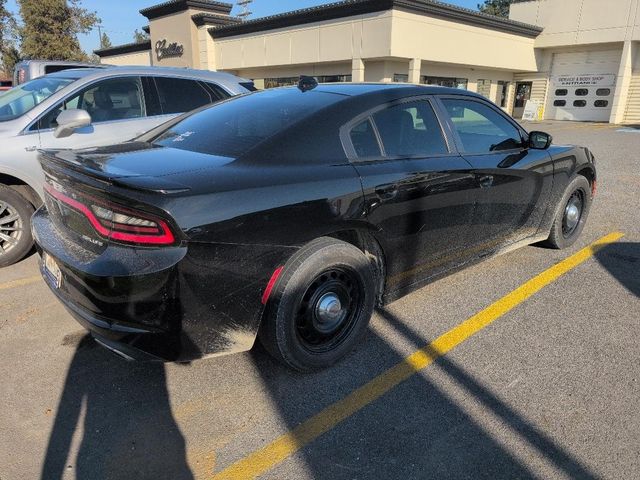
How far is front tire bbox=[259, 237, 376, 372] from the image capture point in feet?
8.62

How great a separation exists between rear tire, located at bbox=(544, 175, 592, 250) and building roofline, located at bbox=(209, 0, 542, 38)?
18.6 m

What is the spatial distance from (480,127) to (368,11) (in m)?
20.2

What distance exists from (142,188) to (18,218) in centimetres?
302

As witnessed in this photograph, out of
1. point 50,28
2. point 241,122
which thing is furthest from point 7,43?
point 241,122

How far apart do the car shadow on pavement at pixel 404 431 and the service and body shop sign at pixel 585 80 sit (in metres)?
29.8

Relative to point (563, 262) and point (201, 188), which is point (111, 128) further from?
point (563, 262)

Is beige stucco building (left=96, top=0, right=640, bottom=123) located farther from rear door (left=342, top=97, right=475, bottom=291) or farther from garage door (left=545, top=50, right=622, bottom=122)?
rear door (left=342, top=97, right=475, bottom=291)

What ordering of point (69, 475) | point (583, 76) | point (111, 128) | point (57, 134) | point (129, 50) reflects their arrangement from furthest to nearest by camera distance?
point (129, 50) → point (583, 76) → point (111, 128) → point (57, 134) → point (69, 475)

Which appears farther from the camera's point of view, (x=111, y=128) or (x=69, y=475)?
(x=111, y=128)

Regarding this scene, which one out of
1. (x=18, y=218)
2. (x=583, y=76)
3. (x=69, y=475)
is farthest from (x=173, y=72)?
(x=583, y=76)

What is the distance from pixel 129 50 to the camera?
38.7 m

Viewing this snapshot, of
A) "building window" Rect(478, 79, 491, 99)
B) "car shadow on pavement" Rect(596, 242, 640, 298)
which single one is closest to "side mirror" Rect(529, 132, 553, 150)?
"car shadow on pavement" Rect(596, 242, 640, 298)

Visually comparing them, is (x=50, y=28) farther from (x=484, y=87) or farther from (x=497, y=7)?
(x=497, y=7)

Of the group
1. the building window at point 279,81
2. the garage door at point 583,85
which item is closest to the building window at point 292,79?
the building window at point 279,81
